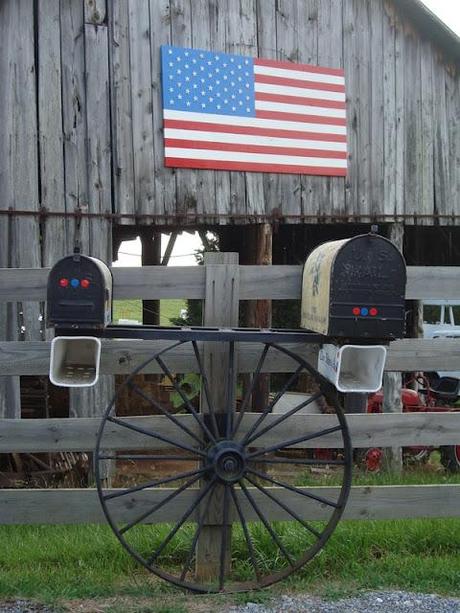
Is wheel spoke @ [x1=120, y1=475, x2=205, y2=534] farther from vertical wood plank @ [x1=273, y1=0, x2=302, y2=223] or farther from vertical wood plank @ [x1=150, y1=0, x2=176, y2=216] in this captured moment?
vertical wood plank @ [x1=273, y1=0, x2=302, y2=223]

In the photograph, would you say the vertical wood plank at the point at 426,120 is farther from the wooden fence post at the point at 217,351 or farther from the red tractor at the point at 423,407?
the wooden fence post at the point at 217,351

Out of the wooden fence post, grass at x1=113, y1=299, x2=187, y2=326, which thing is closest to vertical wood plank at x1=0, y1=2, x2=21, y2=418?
the wooden fence post

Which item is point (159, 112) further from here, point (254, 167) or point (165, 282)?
point (165, 282)

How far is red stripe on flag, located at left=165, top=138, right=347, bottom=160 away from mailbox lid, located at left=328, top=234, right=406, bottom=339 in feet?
15.2

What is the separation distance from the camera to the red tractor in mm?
9227

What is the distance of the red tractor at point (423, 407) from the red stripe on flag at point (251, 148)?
134 inches

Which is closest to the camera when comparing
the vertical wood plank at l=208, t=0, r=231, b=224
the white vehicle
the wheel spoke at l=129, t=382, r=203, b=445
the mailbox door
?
the mailbox door

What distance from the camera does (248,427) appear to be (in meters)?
4.63

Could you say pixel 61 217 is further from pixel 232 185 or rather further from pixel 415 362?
pixel 415 362

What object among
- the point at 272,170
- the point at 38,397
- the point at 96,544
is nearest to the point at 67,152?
the point at 272,170

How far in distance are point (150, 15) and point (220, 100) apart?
1.16 meters

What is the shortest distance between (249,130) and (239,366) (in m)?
4.43

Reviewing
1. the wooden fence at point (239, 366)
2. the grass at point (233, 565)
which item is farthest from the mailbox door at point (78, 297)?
the grass at point (233, 565)

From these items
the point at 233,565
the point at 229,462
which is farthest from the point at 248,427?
the point at 233,565
